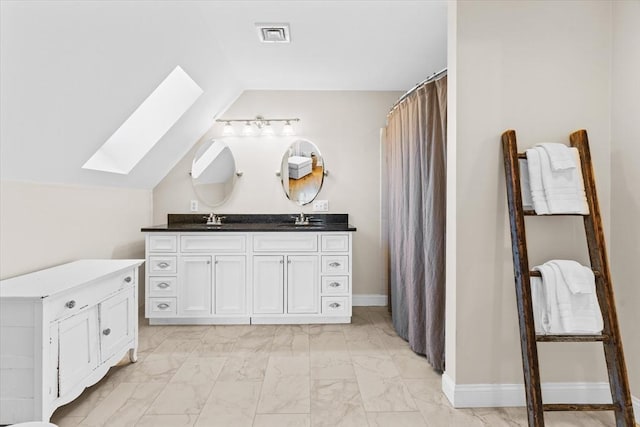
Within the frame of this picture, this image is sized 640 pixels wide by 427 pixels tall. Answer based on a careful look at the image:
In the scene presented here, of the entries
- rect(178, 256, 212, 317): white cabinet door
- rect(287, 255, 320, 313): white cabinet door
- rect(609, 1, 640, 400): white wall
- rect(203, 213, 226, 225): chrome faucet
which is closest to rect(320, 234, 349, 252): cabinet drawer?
rect(287, 255, 320, 313): white cabinet door

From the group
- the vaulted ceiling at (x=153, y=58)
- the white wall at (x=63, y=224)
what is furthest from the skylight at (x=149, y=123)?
the white wall at (x=63, y=224)

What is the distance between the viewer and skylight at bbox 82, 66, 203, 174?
3326mm

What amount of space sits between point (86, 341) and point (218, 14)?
2.13 meters

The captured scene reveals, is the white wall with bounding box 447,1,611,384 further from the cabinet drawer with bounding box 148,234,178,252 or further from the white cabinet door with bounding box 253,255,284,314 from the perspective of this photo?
the cabinet drawer with bounding box 148,234,178,252

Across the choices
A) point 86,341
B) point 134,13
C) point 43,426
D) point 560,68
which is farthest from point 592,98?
point 86,341

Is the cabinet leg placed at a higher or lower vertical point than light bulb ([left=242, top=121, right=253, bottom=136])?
lower

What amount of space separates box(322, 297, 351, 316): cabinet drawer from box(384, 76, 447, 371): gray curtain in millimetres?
426

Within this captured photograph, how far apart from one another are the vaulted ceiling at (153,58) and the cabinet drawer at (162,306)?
3.61 ft

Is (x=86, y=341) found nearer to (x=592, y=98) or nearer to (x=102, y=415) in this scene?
(x=102, y=415)

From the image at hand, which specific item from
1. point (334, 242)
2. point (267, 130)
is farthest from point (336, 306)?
point (267, 130)

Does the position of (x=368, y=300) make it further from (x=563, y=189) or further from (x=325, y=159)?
(x=563, y=189)

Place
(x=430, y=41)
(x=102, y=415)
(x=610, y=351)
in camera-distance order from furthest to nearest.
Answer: (x=430, y=41), (x=102, y=415), (x=610, y=351)

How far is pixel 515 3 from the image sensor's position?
7.29 ft

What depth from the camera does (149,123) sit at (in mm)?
3535
